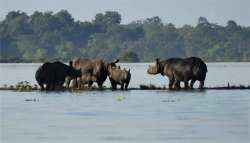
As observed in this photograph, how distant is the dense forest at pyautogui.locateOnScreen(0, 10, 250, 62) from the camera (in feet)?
486

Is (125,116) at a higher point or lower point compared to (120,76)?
lower

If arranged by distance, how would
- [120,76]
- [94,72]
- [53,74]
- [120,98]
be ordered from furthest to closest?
[94,72] → [120,76] → [53,74] → [120,98]

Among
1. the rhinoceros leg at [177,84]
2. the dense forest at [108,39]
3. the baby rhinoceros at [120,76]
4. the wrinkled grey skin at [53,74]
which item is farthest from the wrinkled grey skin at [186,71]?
the dense forest at [108,39]

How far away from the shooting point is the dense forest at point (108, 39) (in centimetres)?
14800

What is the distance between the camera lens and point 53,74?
42.4m

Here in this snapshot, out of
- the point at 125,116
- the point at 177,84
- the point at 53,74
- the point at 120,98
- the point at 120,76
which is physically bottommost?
the point at 125,116

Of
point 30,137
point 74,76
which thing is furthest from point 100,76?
point 30,137

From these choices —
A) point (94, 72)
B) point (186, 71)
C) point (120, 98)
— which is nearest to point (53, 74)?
point (94, 72)

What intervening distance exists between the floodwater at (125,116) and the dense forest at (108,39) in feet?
323

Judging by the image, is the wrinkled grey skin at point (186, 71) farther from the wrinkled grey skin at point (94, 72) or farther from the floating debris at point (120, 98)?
the floating debris at point (120, 98)

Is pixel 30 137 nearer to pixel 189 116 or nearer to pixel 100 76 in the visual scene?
pixel 189 116

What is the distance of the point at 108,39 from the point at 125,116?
131 meters

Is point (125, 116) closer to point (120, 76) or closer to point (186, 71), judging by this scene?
point (120, 76)

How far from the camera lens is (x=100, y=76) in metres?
43.4
